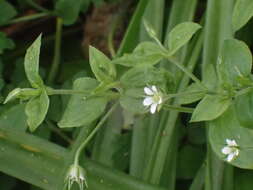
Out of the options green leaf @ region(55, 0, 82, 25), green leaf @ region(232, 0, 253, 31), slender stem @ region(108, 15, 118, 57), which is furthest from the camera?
slender stem @ region(108, 15, 118, 57)

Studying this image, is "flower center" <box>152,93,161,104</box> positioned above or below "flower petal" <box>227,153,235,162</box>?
above

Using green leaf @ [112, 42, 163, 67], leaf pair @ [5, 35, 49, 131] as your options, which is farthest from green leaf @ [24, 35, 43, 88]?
green leaf @ [112, 42, 163, 67]

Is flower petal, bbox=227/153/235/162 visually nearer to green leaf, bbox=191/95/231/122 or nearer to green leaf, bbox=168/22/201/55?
green leaf, bbox=191/95/231/122

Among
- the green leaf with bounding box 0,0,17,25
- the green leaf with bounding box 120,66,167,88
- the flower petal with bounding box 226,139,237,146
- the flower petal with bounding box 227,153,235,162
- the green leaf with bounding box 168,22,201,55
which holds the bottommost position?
the flower petal with bounding box 227,153,235,162

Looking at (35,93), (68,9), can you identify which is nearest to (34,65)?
(35,93)

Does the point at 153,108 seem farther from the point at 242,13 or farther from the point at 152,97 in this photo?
the point at 242,13

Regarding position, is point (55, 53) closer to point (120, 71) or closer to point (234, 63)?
point (120, 71)
